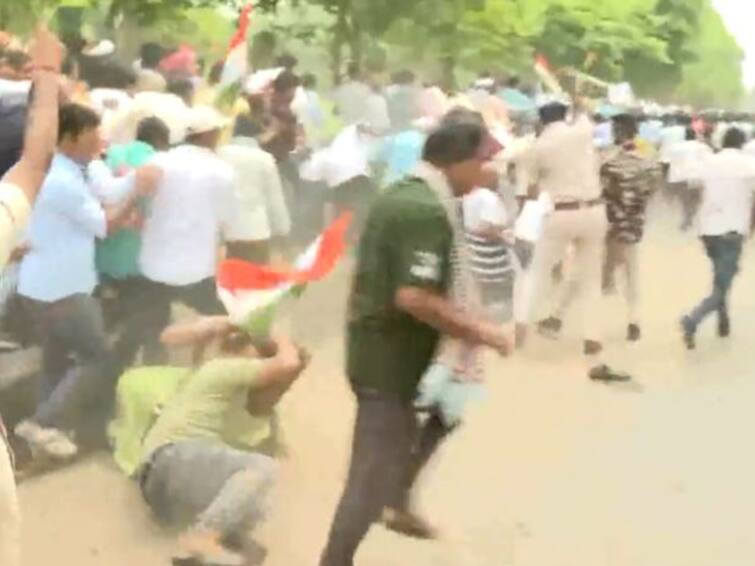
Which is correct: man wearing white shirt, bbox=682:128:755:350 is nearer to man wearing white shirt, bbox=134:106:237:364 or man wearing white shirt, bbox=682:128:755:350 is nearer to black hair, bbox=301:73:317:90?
black hair, bbox=301:73:317:90

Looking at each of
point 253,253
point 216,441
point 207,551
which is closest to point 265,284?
point 216,441

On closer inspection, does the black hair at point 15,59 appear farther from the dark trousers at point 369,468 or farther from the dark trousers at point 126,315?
the dark trousers at point 369,468

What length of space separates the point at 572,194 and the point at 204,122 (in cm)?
274

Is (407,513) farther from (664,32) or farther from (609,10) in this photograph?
(664,32)

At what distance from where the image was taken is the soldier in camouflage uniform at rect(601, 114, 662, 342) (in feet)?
34.0

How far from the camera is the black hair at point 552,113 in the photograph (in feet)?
31.1

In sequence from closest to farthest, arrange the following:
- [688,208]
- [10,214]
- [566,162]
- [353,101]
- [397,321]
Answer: [10,214] < [397,321] < [566,162] < [353,101] < [688,208]

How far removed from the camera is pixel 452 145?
5.25m

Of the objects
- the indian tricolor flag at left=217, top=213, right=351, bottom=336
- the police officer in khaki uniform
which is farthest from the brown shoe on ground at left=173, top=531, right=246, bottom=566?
the police officer in khaki uniform

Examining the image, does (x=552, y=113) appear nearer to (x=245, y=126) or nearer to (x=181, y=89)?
→ (x=245, y=126)

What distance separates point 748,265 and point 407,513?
1160 centimetres

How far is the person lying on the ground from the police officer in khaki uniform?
12.1ft

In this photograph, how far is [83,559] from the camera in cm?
590

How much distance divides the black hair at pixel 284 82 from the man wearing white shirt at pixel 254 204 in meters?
2.33
